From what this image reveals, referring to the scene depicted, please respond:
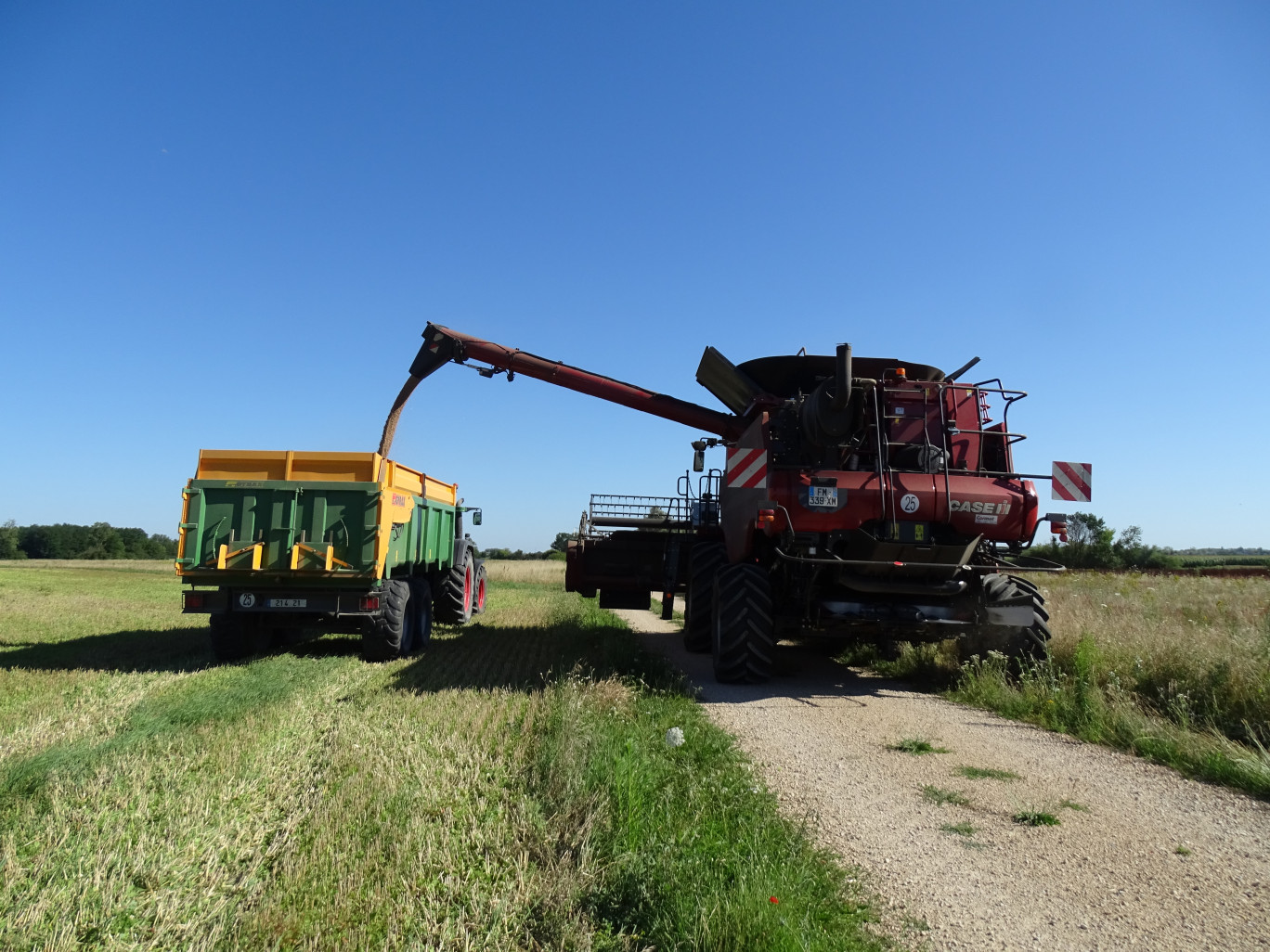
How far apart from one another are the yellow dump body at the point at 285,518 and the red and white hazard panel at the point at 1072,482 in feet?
23.4

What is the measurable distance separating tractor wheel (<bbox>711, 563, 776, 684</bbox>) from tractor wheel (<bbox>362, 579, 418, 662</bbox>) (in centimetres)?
386

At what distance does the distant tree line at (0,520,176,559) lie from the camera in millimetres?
69375

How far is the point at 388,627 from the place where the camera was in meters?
9.12

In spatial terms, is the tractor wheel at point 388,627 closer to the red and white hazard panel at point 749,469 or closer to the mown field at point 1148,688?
the red and white hazard panel at point 749,469

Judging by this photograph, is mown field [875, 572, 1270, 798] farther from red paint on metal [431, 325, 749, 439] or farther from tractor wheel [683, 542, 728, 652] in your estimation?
red paint on metal [431, 325, 749, 439]

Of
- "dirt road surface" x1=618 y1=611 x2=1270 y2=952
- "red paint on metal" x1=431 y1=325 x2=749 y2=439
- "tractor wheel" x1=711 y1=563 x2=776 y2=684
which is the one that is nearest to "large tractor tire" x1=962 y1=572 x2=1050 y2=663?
"dirt road surface" x1=618 y1=611 x2=1270 y2=952

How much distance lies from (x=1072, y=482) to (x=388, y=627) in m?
7.46

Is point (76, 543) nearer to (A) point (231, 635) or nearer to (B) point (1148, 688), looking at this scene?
(A) point (231, 635)

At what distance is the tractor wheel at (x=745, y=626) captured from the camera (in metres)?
7.62

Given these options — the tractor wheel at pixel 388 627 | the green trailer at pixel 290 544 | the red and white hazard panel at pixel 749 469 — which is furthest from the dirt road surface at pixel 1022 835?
the green trailer at pixel 290 544

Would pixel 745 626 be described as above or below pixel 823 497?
below

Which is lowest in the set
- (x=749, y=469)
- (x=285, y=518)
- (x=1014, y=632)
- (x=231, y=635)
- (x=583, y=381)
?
(x=231, y=635)

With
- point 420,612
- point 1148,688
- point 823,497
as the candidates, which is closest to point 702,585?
point 823,497

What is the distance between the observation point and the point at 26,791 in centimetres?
407
